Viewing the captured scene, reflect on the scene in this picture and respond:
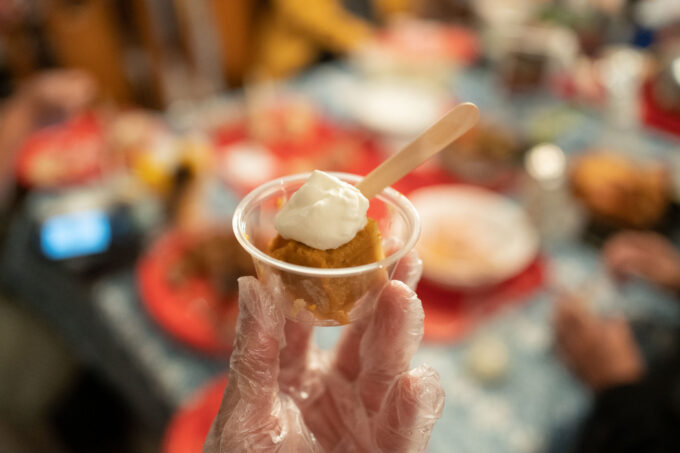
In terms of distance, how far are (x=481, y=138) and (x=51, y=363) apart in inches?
71.6

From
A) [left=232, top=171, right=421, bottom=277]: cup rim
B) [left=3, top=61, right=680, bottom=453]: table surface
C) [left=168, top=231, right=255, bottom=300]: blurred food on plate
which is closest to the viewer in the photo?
[left=232, top=171, right=421, bottom=277]: cup rim

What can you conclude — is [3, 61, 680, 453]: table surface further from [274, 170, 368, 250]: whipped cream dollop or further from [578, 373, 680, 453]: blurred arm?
[274, 170, 368, 250]: whipped cream dollop

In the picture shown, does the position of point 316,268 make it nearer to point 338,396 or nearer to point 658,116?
point 338,396

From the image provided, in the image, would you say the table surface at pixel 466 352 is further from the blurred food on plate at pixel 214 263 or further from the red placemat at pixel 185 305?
the blurred food on plate at pixel 214 263

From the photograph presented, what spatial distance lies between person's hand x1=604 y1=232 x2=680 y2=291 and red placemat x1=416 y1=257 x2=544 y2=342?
0.23 meters

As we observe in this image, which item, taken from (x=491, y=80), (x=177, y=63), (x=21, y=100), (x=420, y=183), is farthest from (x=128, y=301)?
(x=177, y=63)

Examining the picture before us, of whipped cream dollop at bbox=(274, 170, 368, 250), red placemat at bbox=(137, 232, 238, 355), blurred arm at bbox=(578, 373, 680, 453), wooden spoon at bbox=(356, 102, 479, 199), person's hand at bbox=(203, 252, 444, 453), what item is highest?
wooden spoon at bbox=(356, 102, 479, 199)

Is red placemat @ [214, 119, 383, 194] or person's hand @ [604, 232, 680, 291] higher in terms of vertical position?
red placemat @ [214, 119, 383, 194]

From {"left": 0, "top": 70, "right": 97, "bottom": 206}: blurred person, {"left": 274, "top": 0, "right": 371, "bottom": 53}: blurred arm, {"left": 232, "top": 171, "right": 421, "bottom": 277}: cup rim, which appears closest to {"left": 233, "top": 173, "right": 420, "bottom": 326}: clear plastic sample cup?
{"left": 232, "top": 171, "right": 421, "bottom": 277}: cup rim

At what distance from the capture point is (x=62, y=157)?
6.29 feet

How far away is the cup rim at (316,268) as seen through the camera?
0.53 m

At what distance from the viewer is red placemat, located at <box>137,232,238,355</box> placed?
1.27 metres

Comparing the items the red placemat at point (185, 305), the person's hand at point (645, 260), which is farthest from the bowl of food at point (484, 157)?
the red placemat at point (185, 305)

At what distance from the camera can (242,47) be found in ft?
13.8
